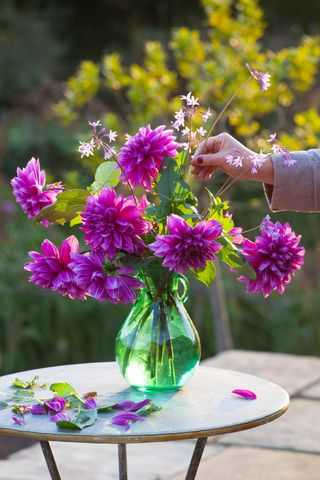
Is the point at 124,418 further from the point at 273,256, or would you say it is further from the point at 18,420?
the point at 273,256

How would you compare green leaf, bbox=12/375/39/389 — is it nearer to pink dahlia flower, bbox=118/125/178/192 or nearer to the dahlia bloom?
the dahlia bloom

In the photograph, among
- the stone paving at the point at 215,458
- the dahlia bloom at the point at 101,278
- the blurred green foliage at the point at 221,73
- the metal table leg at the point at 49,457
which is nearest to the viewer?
the dahlia bloom at the point at 101,278

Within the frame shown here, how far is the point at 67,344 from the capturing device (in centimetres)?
558

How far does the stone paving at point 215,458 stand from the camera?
328 centimetres

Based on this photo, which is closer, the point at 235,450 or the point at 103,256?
the point at 103,256

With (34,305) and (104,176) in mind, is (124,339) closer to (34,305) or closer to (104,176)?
(104,176)

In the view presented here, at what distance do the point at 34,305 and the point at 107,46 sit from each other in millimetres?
9342

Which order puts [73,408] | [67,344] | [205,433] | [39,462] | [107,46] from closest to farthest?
[205,433] → [73,408] → [39,462] → [67,344] → [107,46]

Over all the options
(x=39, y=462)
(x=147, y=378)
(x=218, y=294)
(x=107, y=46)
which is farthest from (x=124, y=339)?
(x=107, y=46)

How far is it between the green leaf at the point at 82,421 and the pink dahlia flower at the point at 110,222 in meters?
0.30

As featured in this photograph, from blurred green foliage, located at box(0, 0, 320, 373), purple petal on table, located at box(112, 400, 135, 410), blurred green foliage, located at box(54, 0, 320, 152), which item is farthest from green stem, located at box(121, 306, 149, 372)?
blurred green foliage, located at box(54, 0, 320, 152)

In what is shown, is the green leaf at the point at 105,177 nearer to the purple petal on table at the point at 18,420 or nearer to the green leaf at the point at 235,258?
the green leaf at the point at 235,258

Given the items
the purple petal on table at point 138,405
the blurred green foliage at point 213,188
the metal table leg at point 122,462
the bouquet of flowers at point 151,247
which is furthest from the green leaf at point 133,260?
the blurred green foliage at point 213,188

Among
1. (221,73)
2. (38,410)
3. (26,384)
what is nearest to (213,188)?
(221,73)
